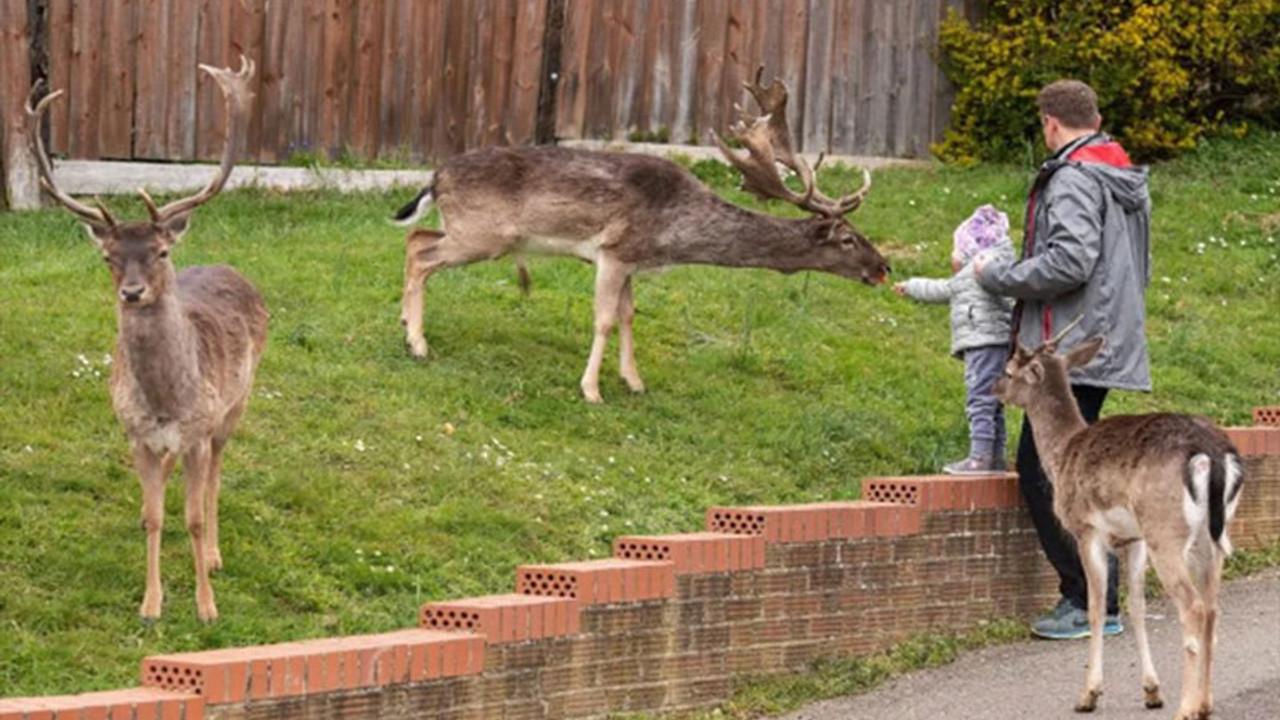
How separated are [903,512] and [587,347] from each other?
182 inches

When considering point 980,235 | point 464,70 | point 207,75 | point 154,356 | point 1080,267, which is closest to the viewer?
point 154,356

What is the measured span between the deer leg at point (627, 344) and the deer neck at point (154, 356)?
178 inches

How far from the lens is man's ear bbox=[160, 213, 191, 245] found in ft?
33.1

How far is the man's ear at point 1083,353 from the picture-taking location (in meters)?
10.4

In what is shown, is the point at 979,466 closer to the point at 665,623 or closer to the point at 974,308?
the point at 974,308

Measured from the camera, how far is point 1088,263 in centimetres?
1059

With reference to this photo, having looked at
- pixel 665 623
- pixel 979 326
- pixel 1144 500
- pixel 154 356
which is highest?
pixel 979 326

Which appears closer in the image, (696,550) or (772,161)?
(696,550)

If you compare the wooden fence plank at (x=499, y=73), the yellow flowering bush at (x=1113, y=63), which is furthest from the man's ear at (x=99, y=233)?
the yellow flowering bush at (x=1113, y=63)

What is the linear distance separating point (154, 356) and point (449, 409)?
3.06m

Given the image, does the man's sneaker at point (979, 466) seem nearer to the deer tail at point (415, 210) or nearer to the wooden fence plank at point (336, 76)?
the deer tail at point (415, 210)

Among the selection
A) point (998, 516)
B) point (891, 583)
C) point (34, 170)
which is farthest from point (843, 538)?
point (34, 170)

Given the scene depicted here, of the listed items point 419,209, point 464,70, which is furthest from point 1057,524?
point 464,70

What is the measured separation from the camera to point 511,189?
14836 mm
